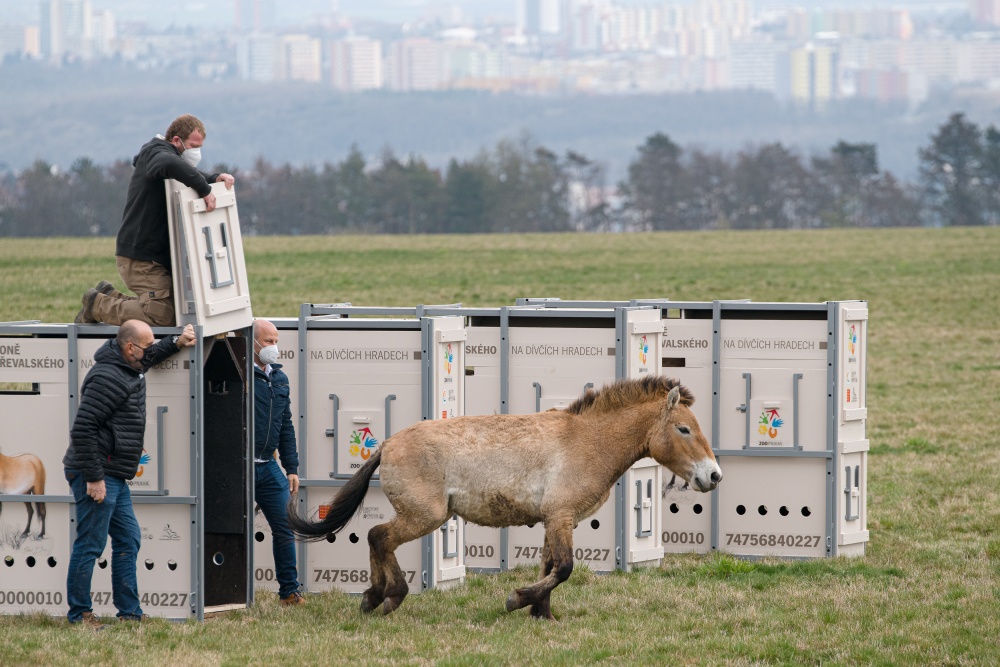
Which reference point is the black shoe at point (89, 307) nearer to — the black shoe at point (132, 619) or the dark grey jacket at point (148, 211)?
the dark grey jacket at point (148, 211)

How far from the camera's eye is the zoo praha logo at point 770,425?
11607 mm

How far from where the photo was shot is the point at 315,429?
10.6m

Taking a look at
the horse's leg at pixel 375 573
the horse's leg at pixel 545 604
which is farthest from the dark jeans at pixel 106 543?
the horse's leg at pixel 545 604

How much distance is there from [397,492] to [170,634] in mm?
1640

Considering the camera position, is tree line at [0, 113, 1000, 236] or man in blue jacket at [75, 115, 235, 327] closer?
man in blue jacket at [75, 115, 235, 327]

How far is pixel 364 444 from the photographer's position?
34.6 ft

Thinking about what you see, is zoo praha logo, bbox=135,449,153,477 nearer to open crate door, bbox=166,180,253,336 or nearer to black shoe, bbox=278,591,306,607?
open crate door, bbox=166,180,253,336

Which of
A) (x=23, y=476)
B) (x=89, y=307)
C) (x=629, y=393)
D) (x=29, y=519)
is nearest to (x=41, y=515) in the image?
(x=29, y=519)

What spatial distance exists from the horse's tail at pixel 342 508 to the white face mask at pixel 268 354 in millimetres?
1026

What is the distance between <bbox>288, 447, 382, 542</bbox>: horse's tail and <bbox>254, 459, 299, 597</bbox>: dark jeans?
490 millimetres

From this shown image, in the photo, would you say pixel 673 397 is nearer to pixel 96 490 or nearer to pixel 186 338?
pixel 186 338

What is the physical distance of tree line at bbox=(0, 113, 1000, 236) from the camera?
106m

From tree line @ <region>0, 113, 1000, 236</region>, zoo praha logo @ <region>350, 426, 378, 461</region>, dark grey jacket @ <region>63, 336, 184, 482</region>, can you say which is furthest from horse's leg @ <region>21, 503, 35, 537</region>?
tree line @ <region>0, 113, 1000, 236</region>

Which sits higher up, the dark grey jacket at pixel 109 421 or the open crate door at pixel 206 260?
the open crate door at pixel 206 260
